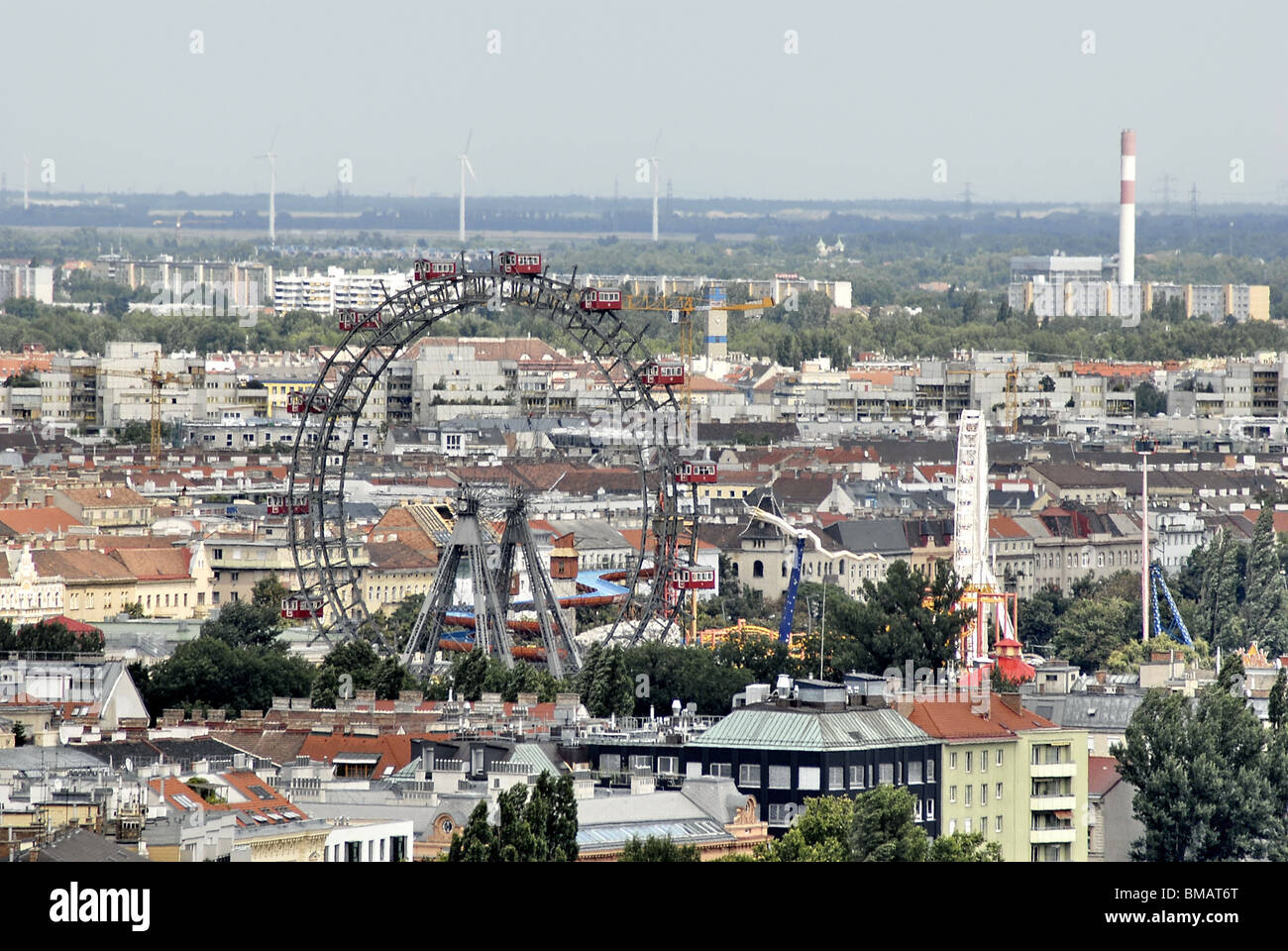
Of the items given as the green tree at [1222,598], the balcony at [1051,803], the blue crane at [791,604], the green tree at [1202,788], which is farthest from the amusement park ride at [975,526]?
the balcony at [1051,803]

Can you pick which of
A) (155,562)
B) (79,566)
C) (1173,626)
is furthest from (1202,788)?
(155,562)

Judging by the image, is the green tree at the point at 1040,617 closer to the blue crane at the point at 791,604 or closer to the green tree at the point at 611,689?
the blue crane at the point at 791,604

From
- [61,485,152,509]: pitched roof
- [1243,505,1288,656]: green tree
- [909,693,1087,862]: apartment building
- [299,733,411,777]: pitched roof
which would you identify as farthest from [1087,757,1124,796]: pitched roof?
[61,485,152,509]: pitched roof

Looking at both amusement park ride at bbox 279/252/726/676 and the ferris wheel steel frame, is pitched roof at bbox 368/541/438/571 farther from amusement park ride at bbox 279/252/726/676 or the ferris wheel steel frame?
the ferris wheel steel frame

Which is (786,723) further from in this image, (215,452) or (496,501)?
(215,452)

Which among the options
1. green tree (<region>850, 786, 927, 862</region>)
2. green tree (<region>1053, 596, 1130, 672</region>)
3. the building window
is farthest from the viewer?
green tree (<region>1053, 596, 1130, 672</region>)
